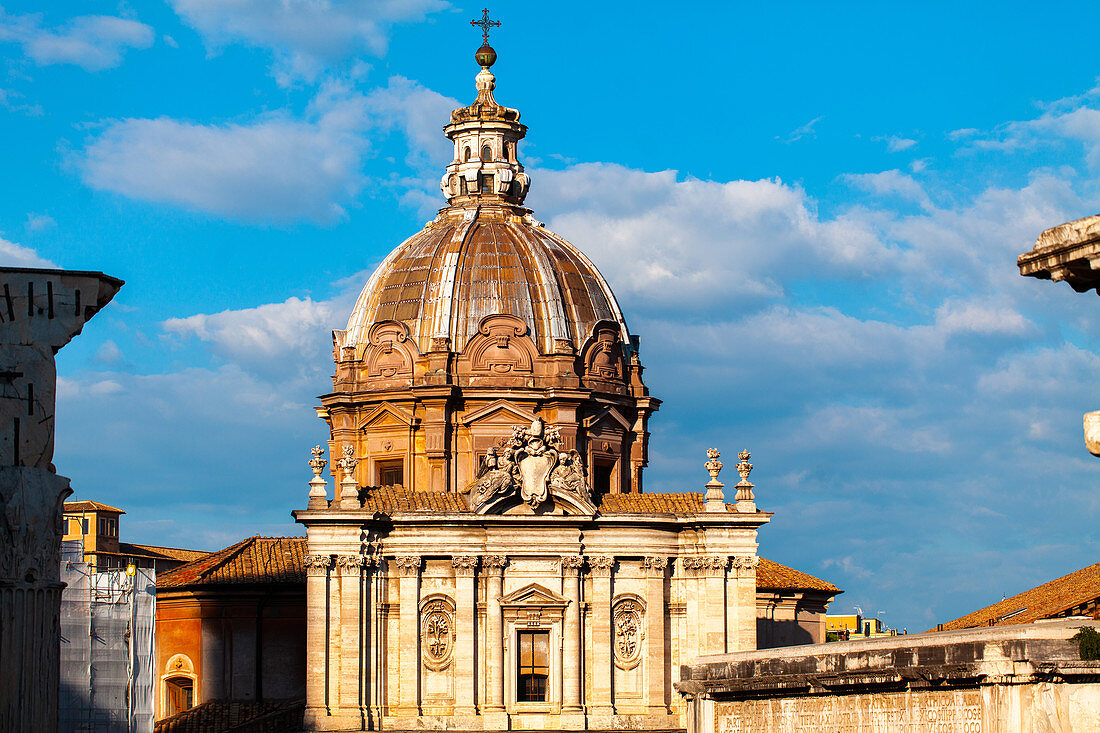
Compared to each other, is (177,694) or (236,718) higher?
(177,694)

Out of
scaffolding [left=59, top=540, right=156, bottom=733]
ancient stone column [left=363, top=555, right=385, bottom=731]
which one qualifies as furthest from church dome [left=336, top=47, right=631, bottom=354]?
scaffolding [left=59, top=540, right=156, bottom=733]

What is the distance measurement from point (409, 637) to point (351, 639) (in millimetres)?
1671

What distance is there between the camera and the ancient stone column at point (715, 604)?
56.8m

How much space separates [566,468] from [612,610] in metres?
4.22

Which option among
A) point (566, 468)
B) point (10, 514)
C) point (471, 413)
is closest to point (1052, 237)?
point (10, 514)

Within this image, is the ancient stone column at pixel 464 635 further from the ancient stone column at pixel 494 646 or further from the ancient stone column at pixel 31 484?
the ancient stone column at pixel 31 484

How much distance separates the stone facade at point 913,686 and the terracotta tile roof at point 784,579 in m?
32.6

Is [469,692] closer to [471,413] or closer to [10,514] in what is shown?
[471,413]

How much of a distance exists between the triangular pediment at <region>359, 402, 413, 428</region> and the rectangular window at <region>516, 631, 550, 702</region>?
883 cm

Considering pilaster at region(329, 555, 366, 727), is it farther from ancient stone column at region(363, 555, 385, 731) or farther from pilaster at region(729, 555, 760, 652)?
pilaster at region(729, 555, 760, 652)

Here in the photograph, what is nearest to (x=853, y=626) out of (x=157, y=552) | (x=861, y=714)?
(x=157, y=552)

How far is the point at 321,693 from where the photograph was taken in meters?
55.4

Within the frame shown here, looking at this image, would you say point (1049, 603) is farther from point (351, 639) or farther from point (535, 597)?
point (351, 639)

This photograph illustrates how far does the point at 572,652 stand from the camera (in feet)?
185
